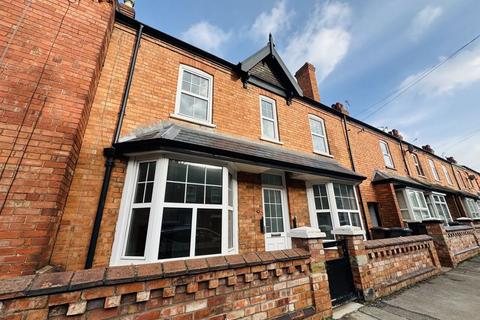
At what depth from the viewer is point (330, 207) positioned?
22.9 ft

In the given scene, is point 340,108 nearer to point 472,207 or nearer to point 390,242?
point 390,242

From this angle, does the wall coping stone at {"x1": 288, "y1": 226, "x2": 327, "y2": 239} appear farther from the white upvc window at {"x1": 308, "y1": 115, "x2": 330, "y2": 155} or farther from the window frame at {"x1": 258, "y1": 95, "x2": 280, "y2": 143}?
the white upvc window at {"x1": 308, "y1": 115, "x2": 330, "y2": 155}

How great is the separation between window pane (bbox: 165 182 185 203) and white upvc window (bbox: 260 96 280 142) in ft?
13.0

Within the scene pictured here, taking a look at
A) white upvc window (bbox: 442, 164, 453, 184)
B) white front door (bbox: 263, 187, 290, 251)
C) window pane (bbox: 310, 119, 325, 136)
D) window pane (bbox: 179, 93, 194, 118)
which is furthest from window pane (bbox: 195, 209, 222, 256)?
white upvc window (bbox: 442, 164, 453, 184)

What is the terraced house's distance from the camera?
232cm

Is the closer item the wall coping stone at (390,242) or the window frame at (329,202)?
the wall coping stone at (390,242)

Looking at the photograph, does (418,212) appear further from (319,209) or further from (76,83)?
(76,83)

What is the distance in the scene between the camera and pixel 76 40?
3.96m

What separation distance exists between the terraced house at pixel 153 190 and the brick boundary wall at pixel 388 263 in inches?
2.0

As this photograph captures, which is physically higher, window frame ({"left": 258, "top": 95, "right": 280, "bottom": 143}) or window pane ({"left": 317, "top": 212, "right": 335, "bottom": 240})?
window frame ({"left": 258, "top": 95, "right": 280, "bottom": 143})

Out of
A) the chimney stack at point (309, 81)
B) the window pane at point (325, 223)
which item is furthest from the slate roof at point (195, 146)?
the chimney stack at point (309, 81)

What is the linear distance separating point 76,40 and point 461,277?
11.2m

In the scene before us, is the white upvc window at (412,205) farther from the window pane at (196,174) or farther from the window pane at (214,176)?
the window pane at (196,174)

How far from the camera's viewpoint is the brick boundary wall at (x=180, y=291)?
1.69m
